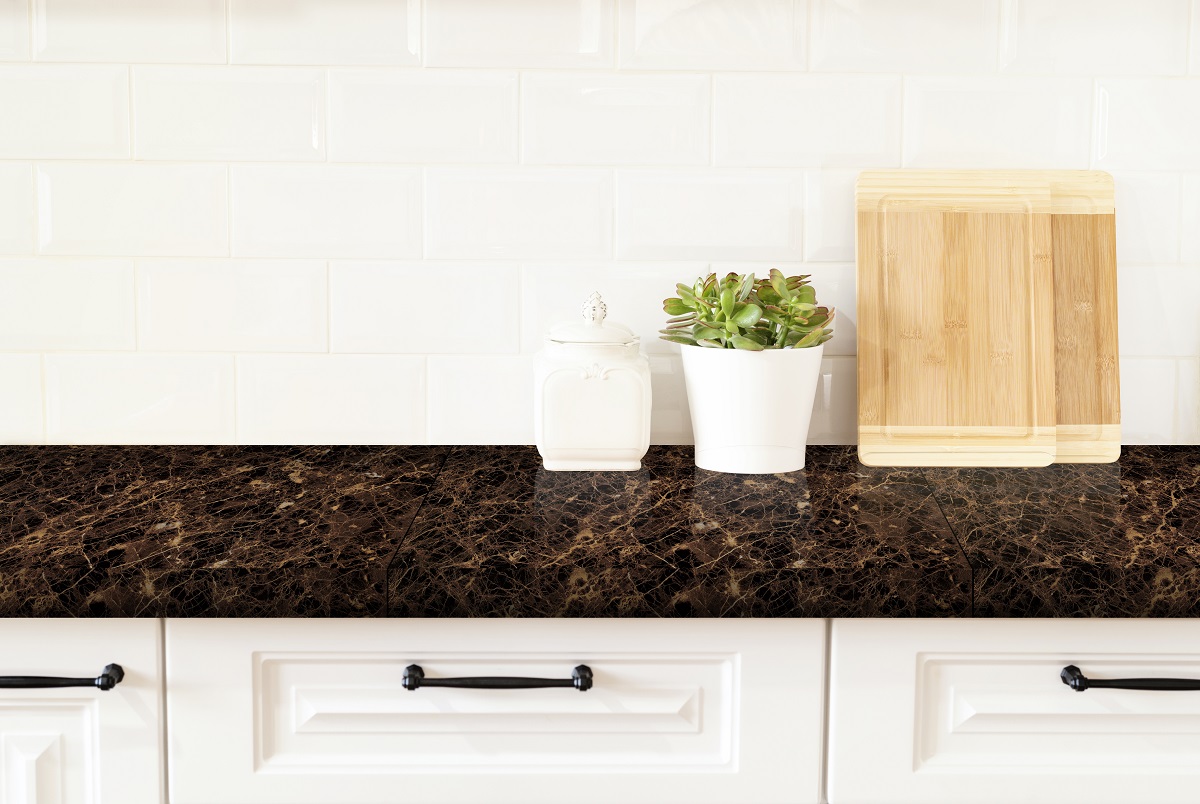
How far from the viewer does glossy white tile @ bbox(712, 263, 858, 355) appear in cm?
132

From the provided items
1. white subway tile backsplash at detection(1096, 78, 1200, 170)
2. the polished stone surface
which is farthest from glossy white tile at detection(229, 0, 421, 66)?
white subway tile backsplash at detection(1096, 78, 1200, 170)

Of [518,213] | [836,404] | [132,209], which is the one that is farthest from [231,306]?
[836,404]

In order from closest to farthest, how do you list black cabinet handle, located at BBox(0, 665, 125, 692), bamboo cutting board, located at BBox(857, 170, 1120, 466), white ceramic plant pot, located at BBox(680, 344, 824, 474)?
black cabinet handle, located at BBox(0, 665, 125, 692)
white ceramic plant pot, located at BBox(680, 344, 824, 474)
bamboo cutting board, located at BBox(857, 170, 1120, 466)

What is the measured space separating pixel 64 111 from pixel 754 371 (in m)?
0.96

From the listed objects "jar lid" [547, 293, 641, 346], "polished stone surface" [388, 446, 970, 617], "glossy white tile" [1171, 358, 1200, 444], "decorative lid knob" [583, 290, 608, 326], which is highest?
"decorative lid knob" [583, 290, 608, 326]

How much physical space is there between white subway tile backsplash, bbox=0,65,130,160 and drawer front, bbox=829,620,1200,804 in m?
1.11

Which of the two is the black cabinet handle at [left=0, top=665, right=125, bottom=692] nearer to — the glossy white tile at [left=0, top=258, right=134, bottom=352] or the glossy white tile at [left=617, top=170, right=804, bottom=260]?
the glossy white tile at [left=0, top=258, right=134, bottom=352]

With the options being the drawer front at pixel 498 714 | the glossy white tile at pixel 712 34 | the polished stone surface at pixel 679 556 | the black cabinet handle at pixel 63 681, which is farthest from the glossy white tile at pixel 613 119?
the black cabinet handle at pixel 63 681

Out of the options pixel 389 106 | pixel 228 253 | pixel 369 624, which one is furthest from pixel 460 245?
pixel 369 624

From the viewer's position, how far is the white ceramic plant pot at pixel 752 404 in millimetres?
1123

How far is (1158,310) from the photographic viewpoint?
1.34 meters

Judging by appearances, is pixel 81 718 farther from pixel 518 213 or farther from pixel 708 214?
pixel 708 214

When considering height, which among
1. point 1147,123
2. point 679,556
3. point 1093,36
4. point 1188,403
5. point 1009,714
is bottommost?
point 1009,714

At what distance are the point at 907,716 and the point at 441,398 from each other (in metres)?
0.74
